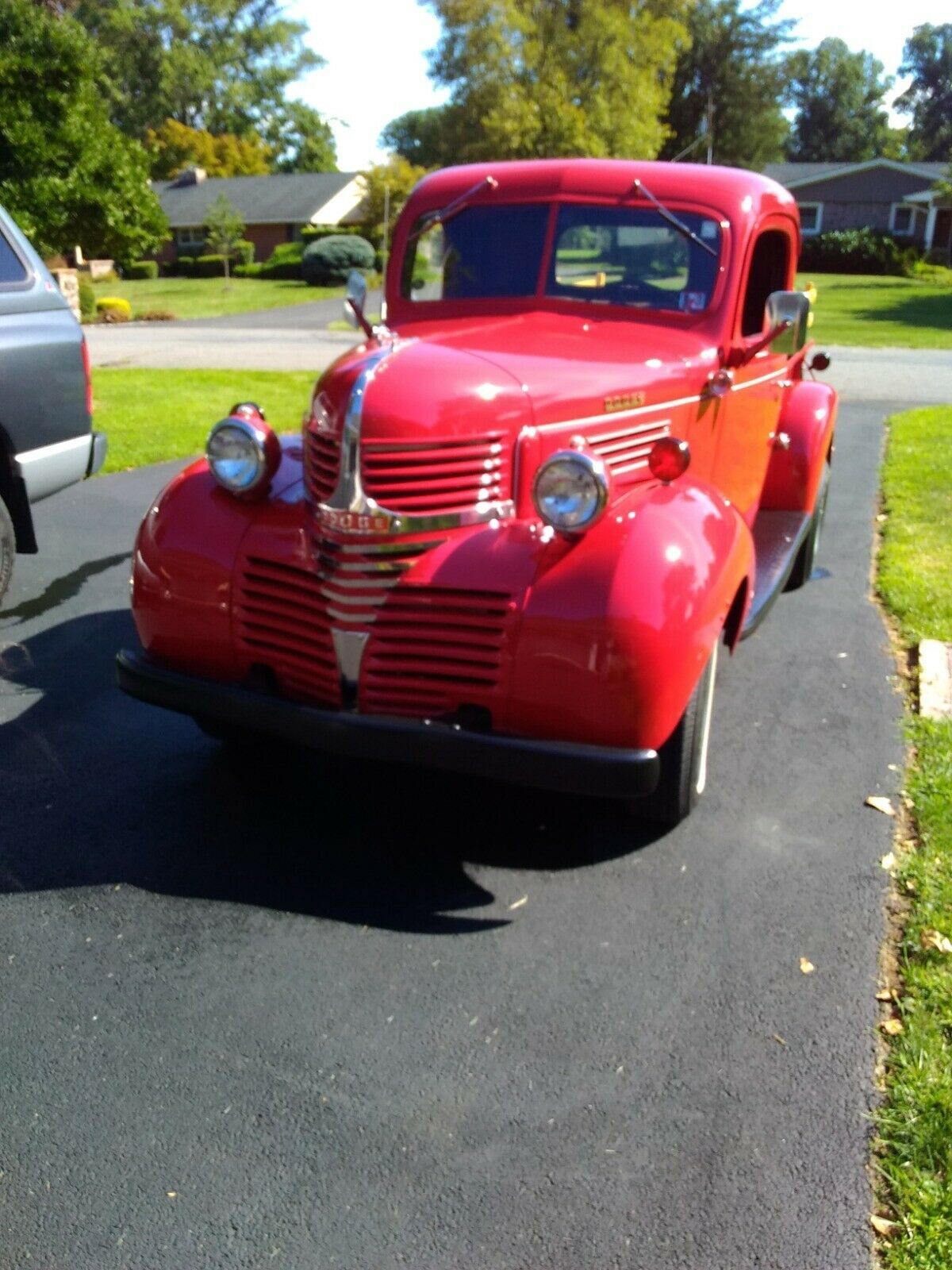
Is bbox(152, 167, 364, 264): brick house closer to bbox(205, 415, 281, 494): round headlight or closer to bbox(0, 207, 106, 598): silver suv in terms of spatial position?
bbox(0, 207, 106, 598): silver suv

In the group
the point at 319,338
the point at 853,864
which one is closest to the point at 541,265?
the point at 853,864

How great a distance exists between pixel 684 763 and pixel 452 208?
8.92 feet

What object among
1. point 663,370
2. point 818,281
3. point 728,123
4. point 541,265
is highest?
point 728,123

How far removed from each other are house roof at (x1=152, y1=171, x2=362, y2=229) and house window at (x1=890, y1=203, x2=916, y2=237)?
25198mm

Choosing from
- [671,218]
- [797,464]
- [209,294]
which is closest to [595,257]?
[671,218]

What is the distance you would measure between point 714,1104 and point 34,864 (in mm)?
2159

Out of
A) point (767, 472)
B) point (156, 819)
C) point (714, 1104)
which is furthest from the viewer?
point (767, 472)

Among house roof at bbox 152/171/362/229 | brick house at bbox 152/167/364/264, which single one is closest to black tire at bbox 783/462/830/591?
brick house at bbox 152/167/364/264

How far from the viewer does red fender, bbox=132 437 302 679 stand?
3.46 metres

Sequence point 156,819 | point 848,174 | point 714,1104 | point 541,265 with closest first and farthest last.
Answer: point 714,1104, point 156,819, point 541,265, point 848,174

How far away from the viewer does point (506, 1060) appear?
2639 millimetres

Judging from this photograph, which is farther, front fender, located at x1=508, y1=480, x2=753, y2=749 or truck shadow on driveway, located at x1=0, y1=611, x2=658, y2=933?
truck shadow on driveway, located at x1=0, y1=611, x2=658, y2=933

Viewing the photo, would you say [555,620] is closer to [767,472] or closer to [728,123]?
[767,472]

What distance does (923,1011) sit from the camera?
277 centimetres
